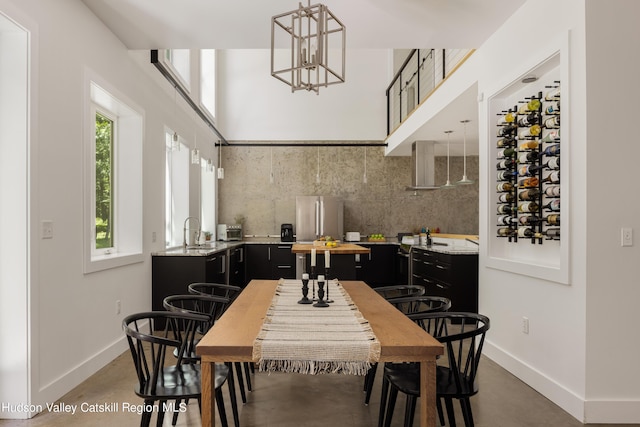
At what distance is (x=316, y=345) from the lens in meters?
1.77

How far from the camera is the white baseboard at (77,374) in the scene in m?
2.81

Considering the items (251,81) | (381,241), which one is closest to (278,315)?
(381,241)

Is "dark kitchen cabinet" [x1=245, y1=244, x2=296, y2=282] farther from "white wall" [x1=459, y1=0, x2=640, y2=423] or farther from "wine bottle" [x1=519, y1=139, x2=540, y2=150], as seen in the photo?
"white wall" [x1=459, y1=0, x2=640, y2=423]

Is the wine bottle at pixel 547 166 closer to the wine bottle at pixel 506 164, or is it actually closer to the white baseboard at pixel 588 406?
the wine bottle at pixel 506 164

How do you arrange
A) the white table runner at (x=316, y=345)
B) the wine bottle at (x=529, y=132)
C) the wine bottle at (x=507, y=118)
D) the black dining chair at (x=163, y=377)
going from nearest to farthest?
1. the white table runner at (x=316, y=345)
2. the black dining chair at (x=163, y=377)
3. the wine bottle at (x=529, y=132)
4. the wine bottle at (x=507, y=118)

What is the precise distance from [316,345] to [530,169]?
244cm

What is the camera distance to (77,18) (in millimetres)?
3314

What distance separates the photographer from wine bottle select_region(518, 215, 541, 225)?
11.1 feet

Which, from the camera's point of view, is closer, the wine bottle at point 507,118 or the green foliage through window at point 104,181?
the wine bottle at point 507,118

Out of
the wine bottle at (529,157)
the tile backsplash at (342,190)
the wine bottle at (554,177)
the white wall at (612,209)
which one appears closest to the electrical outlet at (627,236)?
the white wall at (612,209)

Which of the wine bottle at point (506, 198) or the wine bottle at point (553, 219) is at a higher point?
the wine bottle at point (506, 198)

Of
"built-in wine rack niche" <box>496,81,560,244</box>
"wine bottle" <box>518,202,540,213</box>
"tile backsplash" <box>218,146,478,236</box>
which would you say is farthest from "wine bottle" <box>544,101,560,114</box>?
"tile backsplash" <box>218,146,478,236</box>

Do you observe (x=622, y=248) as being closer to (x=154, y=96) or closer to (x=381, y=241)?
(x=154, y=96)

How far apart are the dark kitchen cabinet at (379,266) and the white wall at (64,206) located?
188 inches
